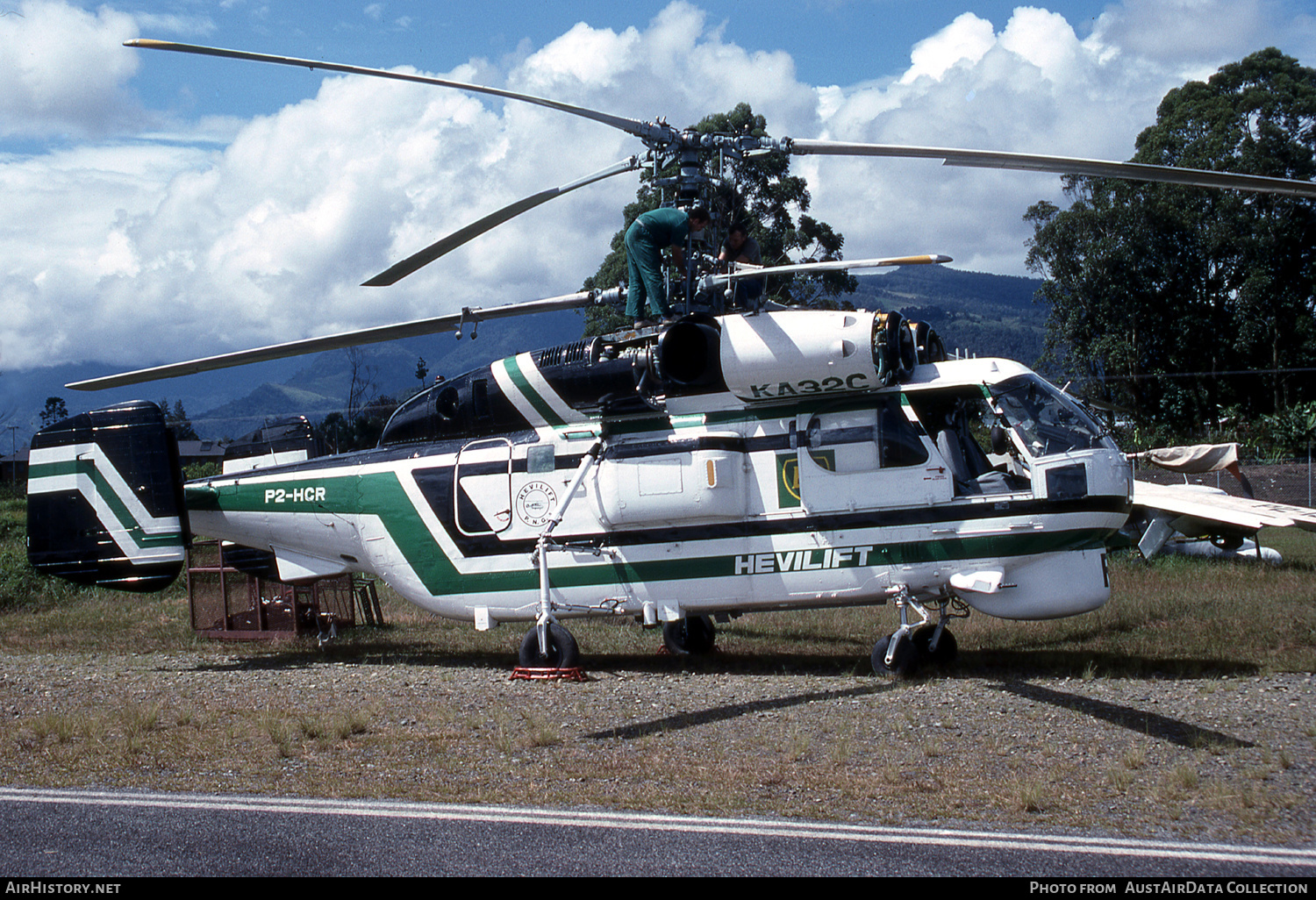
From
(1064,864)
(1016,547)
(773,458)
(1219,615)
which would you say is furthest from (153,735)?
(1219,615)

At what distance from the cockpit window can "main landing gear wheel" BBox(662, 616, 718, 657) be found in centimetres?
468

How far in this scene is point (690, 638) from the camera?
13023 millimetres

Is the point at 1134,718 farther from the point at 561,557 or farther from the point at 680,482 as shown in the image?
the point at 561,557

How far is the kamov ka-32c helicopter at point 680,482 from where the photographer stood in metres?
9.96

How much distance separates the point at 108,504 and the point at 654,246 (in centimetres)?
710

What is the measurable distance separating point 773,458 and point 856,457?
2.75ft

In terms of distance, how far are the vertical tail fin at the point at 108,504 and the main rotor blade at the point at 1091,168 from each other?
8.22 meters

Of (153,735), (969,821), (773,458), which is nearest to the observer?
(969,821)

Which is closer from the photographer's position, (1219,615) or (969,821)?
(969,821)

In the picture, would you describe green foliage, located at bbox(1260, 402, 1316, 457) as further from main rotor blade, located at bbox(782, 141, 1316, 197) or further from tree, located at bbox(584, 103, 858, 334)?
main rotor blade, located at bbox(782, 141, 1316, 197)

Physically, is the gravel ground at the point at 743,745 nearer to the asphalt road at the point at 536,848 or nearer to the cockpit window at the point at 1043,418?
the asphalt road at the point at 536,848

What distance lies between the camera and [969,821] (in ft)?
19.2

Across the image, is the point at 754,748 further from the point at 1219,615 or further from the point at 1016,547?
the point at 1219,615

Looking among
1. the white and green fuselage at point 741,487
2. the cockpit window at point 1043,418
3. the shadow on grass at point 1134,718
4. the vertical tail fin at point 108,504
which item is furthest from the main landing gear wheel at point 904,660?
the vertical tail fin at point 108,504
